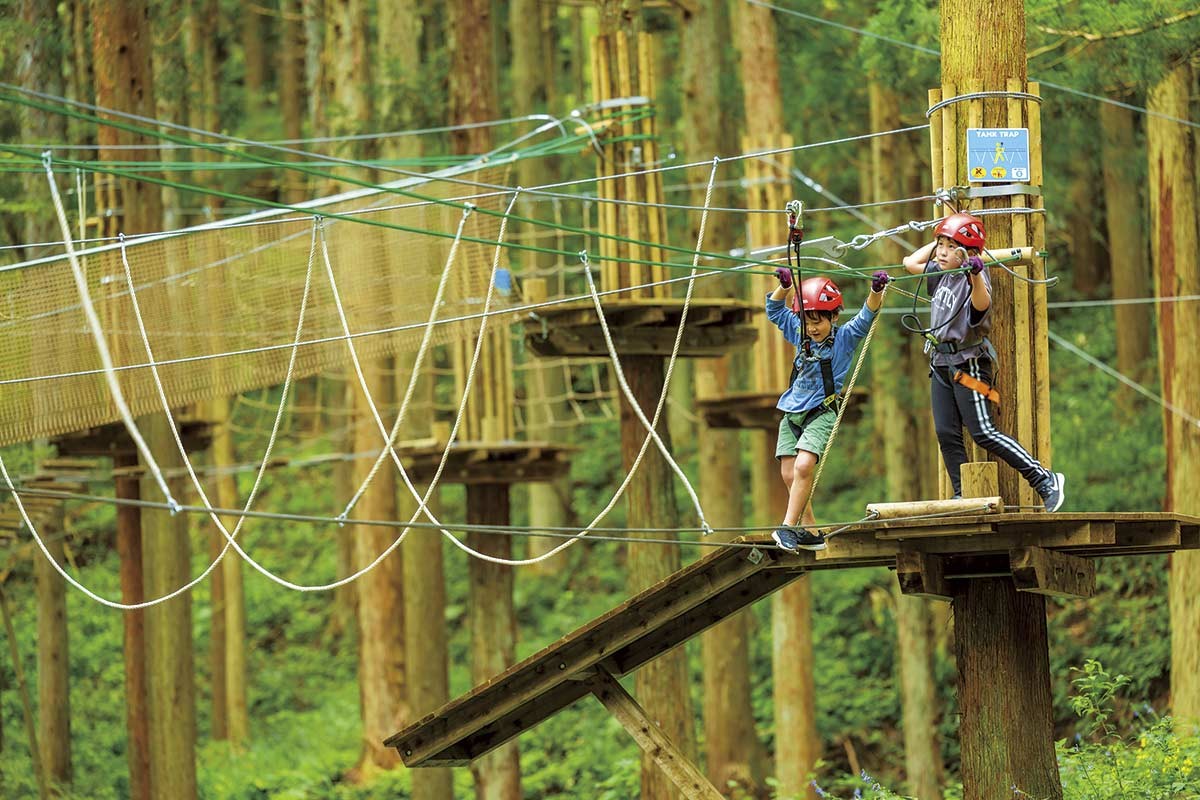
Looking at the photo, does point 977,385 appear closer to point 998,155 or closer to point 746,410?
point 998,155

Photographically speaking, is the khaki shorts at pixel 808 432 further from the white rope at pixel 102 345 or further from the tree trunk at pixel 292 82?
the tree trunk at pixel 292 82

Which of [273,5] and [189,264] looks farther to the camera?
[273,5]

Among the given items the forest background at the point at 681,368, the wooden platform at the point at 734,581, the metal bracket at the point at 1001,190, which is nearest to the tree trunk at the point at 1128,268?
the forest background at the point at 681,368

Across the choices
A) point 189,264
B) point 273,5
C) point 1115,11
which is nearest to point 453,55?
point 189,264

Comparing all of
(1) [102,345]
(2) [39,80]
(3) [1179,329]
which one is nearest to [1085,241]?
(3) [1179,329]

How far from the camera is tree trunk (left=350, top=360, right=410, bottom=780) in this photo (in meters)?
14.1

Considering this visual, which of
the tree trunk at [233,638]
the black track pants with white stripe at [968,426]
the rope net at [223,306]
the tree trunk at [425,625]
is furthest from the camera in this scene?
the tree trunk at [233,638]

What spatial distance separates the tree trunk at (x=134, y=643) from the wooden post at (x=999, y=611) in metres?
7.08

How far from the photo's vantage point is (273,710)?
1814cm

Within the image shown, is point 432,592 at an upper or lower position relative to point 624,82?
lower

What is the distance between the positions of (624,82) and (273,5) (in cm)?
1652

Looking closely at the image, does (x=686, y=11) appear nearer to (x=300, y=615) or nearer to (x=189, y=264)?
(x=189, y=264)

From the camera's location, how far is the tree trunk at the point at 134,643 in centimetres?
1158

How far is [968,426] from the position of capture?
6027 millimetres
